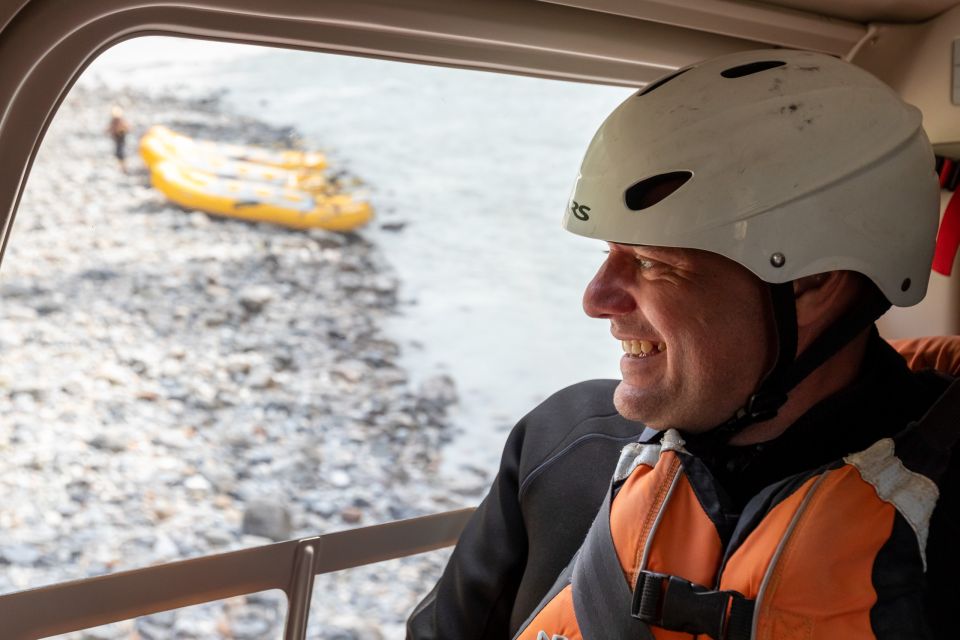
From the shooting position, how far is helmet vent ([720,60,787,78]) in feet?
5.22

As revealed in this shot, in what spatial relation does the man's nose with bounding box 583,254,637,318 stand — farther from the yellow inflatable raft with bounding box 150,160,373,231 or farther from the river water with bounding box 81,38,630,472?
the yellow inflatable raft with bounding box 150,160,373,231

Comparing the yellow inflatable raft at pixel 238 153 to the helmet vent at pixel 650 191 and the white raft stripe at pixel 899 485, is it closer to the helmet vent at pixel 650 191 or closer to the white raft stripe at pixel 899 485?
the helmet vent at pixel 650 191

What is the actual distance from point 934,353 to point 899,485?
55cm

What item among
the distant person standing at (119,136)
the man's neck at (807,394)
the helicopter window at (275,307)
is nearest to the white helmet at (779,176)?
the man's neck at (807,394)

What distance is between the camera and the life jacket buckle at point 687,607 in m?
1.30

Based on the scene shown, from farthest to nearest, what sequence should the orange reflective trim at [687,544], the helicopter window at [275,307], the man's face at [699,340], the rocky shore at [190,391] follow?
1. the helicopter window at [275,307]
2. the rocky shore at [190,391]
3. the man's face at [699,340]
4. the orange reflective trim at [687,544]

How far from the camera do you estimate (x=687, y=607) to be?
1.34 m

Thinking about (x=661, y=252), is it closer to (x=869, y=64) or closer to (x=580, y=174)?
(x=580, y=174)

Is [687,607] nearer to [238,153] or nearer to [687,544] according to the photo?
[687,544]

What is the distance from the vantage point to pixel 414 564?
320 inches

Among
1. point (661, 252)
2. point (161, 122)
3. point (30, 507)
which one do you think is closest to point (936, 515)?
point (661, 252)

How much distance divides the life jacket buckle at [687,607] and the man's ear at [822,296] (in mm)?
463

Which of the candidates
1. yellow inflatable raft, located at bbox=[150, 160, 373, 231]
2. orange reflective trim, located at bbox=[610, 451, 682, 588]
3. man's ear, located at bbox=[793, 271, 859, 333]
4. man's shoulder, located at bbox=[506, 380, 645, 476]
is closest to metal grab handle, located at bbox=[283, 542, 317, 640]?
man's shoulder, located at bbox=[506, 380, 645, 476]

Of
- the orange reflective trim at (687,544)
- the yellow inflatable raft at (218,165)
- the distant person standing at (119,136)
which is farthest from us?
the yellow inflatable raft at (218,165)
